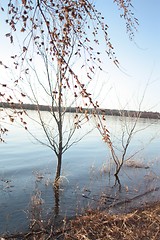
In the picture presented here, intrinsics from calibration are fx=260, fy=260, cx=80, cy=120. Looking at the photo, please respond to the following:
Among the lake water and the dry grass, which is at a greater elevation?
the dry grass

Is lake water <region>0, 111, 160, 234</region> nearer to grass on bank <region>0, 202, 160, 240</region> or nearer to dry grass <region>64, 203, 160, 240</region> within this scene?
grass on bank <region>0, 202, 160, 240</region>

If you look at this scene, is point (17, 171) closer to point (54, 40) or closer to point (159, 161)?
point (159, 161)

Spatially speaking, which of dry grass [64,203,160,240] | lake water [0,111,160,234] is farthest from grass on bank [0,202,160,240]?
lake water [0,111,160,234]

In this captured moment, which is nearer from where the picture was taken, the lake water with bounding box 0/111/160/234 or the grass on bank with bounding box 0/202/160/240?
the grass on bank with bounding box 0/202/160/240

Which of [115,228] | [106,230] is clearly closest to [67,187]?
[106,230]

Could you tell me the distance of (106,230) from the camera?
20.4ft

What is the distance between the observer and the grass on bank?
18.8 feet

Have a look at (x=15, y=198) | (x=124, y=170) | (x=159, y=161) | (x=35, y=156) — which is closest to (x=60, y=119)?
(x=15, y=198)

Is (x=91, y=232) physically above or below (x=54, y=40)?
below

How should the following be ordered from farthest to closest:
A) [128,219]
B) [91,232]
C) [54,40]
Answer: [128,219] → [91,232] → [54,40]

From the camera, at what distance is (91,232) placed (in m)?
5.80

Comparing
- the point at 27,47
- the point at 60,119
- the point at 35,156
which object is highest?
the point at 27,47

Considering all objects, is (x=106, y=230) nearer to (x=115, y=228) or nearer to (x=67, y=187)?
(x=115, y=228)

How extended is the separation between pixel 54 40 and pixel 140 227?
5.38m
